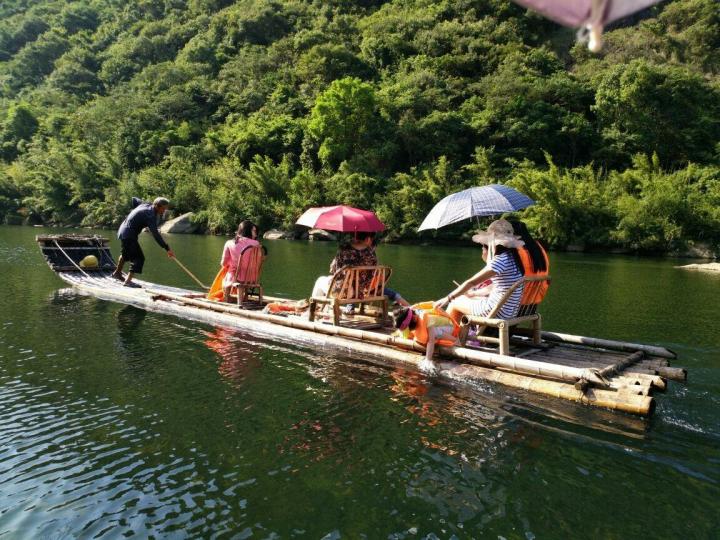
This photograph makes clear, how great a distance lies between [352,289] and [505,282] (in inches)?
114

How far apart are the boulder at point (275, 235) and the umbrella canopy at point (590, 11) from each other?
44933 millimetres

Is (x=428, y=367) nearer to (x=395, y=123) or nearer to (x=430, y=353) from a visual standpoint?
(x=430, y=353)

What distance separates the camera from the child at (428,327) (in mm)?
7836

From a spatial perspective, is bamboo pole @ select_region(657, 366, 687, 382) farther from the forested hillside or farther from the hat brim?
the forested hillside

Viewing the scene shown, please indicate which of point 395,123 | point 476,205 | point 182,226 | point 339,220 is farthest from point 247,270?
point 182,226

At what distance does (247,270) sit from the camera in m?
11.5

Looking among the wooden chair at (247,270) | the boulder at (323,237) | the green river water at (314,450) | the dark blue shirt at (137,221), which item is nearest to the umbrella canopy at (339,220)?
the green river water at (314,450)

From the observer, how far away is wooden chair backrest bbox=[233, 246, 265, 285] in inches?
444

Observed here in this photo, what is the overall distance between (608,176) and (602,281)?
23.6 metres

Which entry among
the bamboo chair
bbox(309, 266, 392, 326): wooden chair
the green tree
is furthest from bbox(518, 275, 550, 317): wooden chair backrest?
the green tree

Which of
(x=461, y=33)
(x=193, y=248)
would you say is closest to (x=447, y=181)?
(x=193, y=248)

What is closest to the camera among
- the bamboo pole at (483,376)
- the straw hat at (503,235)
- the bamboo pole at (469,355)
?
the bamboo pole at (483,376)

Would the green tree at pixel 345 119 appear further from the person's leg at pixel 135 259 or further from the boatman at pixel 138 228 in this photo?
the boatman at pixel 138 228

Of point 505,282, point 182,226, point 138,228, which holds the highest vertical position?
point 182,226
